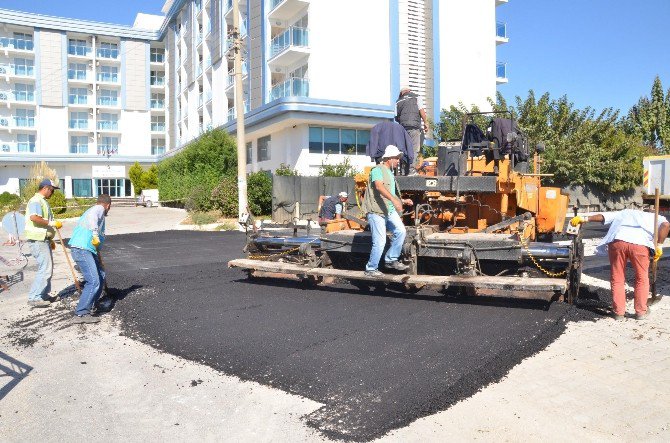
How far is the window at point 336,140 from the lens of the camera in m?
26.0

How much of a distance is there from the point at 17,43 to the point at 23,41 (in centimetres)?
57

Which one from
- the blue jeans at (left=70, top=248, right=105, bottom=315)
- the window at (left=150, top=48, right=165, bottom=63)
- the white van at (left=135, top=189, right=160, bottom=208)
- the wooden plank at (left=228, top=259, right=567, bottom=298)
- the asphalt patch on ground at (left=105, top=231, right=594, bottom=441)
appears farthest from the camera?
the window at (left=150, top=48, right=165, bottom=63)

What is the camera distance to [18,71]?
53.2 meters

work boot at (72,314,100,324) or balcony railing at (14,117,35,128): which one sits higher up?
balcony railing at (14,117,35,128)

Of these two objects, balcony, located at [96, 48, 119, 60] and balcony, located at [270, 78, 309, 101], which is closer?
balcony, located at [270, 78, 309, 101]

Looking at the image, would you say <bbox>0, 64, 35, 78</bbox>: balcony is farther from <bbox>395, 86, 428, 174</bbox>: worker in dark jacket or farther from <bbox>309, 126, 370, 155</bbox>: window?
<bbox>395, 86, 428, 174</bbox>: worker in dark jacket

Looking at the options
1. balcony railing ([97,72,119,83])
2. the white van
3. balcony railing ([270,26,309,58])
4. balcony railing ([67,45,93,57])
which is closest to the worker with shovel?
balcony railing ([270,26,309,58])

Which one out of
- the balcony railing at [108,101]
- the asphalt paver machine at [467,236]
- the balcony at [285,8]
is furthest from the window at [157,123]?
the asphalt paver machine at [467,236]

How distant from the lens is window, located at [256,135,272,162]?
29219mm

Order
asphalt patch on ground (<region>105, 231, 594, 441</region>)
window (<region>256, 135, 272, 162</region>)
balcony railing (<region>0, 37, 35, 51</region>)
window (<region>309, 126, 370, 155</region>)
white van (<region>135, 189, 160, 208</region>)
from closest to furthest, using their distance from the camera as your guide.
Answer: asphalt patch on ground (<region>105, 231, 594, 441</region>), window (<region>309, 126, 370, 155</region>), window (<region>256, 135, 272, 162</region>), white van (<region>135, 189, 160, 208</region>), balcony railing (<region>0, 37, 35, 51</region>)

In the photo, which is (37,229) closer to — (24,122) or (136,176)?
(136,176)

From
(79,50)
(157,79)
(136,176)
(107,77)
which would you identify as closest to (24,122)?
(79,50)

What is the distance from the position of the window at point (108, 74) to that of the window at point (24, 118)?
23.6 feet

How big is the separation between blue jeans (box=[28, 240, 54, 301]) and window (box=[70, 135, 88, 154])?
5350 centimetres
